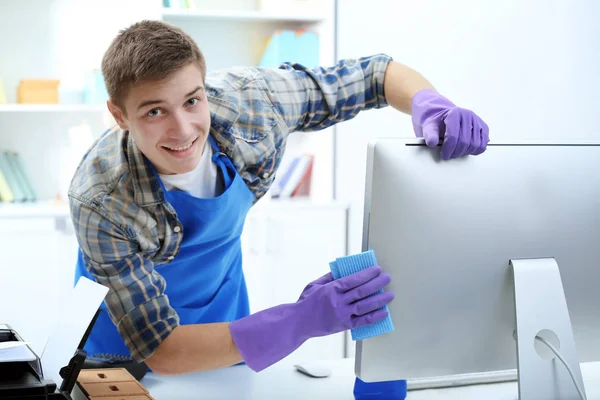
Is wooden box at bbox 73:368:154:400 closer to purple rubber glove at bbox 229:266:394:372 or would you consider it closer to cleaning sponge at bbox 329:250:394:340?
purple rubber glove at bbox 229:266:394:372

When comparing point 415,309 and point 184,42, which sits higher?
point 184,42

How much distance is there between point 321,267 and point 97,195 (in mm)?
1834

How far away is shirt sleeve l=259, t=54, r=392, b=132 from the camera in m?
Answer: 1.67

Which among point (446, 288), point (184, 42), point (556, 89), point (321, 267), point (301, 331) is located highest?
point (184, 42)

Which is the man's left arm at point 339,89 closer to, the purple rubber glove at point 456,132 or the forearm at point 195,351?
the purple rubber glove at point 456,132

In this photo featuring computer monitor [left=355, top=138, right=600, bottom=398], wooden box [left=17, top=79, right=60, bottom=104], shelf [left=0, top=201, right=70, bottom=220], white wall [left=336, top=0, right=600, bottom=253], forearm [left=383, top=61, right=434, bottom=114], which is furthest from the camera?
wooden box [left=17, top=79, right=60, bottom=104]

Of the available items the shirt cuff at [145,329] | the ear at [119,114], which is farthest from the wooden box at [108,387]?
the ear at [119,114]

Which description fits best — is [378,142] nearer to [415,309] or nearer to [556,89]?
[415,309]

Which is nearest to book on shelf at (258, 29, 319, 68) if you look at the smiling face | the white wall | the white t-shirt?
the white wall

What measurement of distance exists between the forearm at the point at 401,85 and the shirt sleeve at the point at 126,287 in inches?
27.0

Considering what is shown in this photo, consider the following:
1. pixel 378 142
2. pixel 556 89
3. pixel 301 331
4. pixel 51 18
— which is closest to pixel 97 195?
pixel 301 331

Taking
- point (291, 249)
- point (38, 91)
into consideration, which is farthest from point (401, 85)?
point (38, 91)

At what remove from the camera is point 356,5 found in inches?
121

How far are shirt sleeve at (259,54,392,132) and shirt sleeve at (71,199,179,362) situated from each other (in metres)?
0.52
